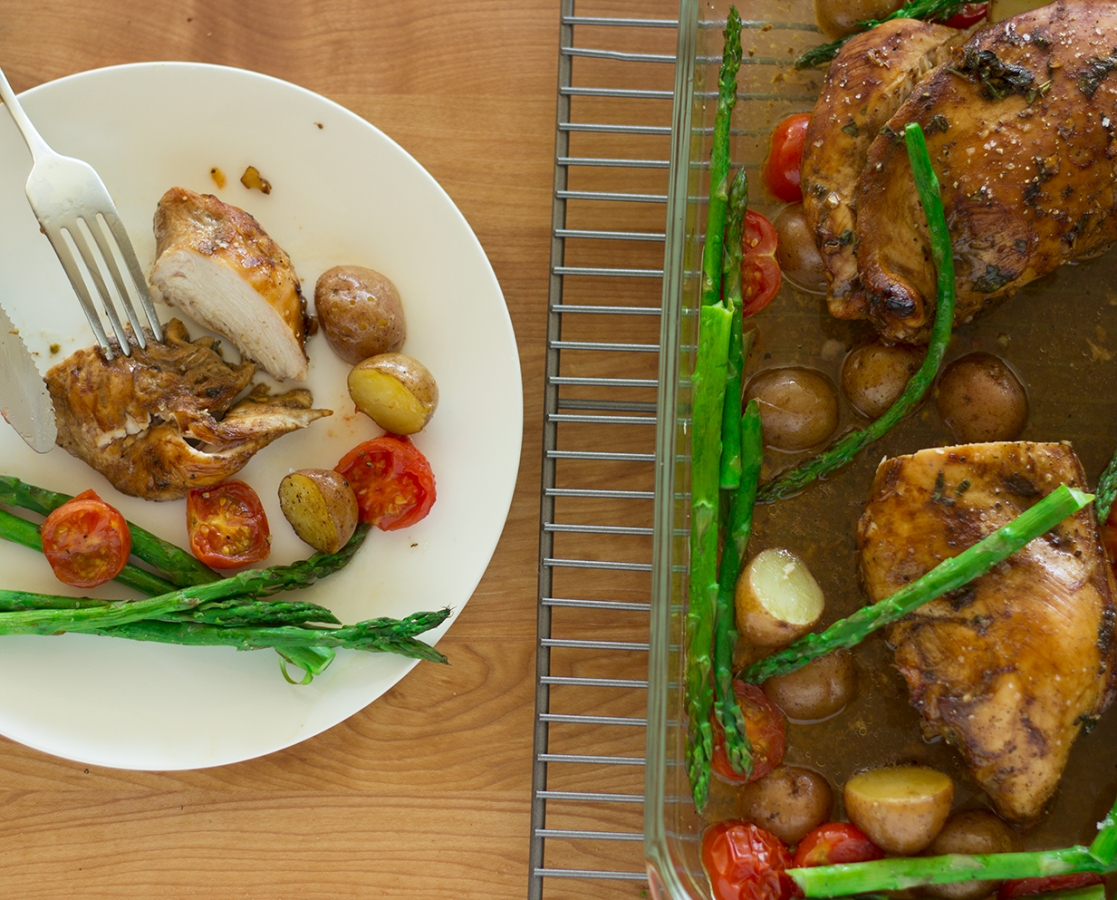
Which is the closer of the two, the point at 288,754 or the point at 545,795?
the point at 545,795

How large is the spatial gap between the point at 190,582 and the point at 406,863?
0.75 metres

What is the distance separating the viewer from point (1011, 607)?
1.42 meters

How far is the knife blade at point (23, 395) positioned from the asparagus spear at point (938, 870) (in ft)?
5.19

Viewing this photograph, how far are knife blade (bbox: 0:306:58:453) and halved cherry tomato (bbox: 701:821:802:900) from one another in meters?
1.47

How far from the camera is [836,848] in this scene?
1.49 meters

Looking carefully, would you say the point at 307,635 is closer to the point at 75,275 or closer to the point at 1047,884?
the point at 75,275

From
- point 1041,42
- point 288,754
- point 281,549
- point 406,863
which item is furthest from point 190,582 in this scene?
point 1041,42

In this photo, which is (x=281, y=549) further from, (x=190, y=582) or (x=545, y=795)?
(x=545, y=795)

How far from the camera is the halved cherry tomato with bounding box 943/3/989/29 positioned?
63.2 inches

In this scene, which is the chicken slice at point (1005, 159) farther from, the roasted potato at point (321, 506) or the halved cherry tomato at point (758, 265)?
Answer: the roasted potato at point (321, 506)

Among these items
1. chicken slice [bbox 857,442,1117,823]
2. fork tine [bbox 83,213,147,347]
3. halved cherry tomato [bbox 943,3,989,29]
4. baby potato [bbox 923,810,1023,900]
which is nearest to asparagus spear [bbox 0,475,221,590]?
fork tine [bbox 83,213,147,347]

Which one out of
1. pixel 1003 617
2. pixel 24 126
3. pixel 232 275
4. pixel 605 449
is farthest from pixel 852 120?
pixel 24 126

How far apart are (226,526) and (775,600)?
104 cm

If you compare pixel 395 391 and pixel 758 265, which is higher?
pixel 758 265
